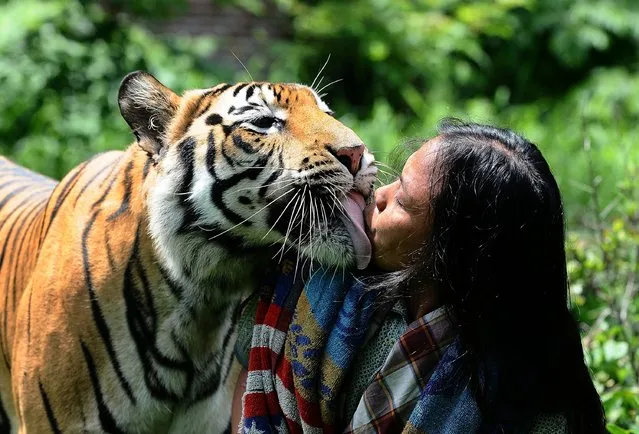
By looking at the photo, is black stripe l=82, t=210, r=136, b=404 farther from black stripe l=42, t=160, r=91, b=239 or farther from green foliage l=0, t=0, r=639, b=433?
green foliage l=0, t=0, r=639, b=433

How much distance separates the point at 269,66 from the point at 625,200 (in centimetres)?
527

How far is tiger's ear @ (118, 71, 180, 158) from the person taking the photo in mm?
2523

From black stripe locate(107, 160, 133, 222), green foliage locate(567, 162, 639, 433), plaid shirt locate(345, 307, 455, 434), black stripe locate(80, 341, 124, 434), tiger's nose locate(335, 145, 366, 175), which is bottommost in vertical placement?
green foliage locate(567, 162, 639, 433)

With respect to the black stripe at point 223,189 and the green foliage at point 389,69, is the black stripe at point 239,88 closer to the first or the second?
the black stripe at point 223,189

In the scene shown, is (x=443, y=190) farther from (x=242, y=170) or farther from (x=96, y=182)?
(x=96, y=182)

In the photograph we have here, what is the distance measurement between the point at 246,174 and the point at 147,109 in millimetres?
364

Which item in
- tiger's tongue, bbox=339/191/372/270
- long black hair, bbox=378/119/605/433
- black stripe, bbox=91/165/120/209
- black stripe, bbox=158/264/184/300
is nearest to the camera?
long black hair, bbox=378/119/605/433

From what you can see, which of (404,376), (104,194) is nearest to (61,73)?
(104,194)

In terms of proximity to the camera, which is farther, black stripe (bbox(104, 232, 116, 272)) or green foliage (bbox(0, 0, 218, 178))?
green foliage (bbox(0, 0, 218, 178))

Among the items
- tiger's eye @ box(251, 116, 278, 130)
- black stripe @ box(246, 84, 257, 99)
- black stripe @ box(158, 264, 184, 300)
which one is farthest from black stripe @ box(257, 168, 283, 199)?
black stripe @ box(158, 264, 184, 300)

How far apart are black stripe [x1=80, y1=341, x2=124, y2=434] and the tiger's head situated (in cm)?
33

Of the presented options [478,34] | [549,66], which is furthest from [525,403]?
[549,66]

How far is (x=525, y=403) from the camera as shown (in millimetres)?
2160

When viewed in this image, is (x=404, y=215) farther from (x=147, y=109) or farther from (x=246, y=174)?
(x=147, y=109)
